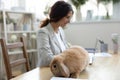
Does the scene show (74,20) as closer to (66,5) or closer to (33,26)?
(33,26)

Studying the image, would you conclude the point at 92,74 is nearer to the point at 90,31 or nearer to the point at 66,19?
the point at 66,19

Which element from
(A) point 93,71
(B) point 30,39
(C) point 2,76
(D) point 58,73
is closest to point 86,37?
(B) point 30,39

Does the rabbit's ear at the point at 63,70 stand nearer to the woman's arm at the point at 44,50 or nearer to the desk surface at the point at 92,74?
the desk surface at the point at 92,74

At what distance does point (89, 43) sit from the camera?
3010mm

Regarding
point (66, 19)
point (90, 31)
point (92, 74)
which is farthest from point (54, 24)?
point (90, 31)

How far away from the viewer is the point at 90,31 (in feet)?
9.79

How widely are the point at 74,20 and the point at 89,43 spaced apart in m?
0.50

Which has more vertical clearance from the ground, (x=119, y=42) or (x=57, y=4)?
(x=57, y=4)

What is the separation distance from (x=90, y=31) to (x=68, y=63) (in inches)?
75.9

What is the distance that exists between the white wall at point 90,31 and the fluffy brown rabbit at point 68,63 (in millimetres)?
1746

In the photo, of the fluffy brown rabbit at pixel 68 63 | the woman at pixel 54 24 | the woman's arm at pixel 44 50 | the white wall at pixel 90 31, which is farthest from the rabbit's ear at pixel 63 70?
the white wall at pixel 90 31

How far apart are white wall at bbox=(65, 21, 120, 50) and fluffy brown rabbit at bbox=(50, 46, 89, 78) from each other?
5.73 ft

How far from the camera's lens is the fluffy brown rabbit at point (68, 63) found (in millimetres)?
1099

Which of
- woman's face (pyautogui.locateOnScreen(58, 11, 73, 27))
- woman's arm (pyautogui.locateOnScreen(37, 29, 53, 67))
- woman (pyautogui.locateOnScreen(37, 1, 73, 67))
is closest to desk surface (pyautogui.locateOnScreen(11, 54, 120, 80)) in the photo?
woman's arm (pyautogui.locateOnScreen(37, 29, 53, 67))
